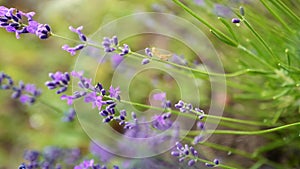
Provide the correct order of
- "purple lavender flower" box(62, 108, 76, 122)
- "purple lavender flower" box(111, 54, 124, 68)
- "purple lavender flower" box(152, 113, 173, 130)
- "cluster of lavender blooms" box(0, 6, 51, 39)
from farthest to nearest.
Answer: "purple lavender flower" box(111, 54, 124, 68), "purple lavender flower" box(62, 108, 76, 122), "purple lavender flower" box(152, 113, 173, 130), "cluster of lavender blooms" box(0, 6, 51, 39)

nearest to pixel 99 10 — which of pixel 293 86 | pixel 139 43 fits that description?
pixel 139 43

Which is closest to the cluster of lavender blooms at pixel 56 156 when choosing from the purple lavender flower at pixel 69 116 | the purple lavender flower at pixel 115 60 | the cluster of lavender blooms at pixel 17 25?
the purple lavender flower at pixel 69 116

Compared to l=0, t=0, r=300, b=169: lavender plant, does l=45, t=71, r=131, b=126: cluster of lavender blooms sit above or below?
below

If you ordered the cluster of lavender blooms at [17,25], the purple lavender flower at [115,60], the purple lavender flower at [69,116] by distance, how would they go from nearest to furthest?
1. the cluster of lavender blooms at [17,25]
2. the purple lavender flower at [69,116]
3. the purple lavender flower at [115,60]

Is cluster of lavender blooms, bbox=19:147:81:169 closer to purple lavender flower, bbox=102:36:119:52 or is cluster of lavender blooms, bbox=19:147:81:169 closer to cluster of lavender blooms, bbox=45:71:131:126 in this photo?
cluster of lavender blooms, bbox=45:71:131:126

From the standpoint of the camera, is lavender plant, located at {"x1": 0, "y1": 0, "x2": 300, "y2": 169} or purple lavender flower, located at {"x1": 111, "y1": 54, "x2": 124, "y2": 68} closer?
lavender plant, located at {"x1": 0, "y1": 0, "x2": 300, "y2": 169}

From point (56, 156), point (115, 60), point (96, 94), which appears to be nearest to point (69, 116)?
point (56, 156)

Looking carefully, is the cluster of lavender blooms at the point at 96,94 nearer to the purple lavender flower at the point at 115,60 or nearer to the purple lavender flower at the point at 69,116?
the purple lavender flower at the point at 69,116

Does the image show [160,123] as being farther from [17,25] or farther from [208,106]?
[208,106]

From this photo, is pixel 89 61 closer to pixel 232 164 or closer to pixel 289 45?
pixel 232 164

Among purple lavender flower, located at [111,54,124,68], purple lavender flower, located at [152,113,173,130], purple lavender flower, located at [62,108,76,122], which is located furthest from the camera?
purple lavender flower, located at [111,54,124,68]

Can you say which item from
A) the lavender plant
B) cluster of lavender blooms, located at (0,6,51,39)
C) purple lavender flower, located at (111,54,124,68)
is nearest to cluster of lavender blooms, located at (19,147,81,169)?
the lavender plant

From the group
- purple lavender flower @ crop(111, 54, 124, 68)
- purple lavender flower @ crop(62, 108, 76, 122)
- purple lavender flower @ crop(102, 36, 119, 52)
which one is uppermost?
→ purple lavender flower @ crop(111, 54, 124, 68)
